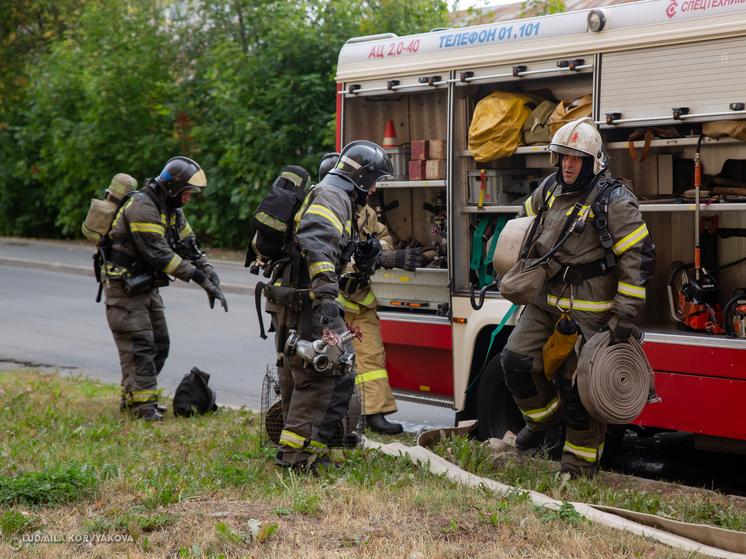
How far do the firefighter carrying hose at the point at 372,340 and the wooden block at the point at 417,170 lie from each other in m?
0.51

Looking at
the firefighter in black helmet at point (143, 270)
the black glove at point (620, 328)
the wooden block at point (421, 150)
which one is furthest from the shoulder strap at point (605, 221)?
the firefighter in black helmet at point (143, 270)

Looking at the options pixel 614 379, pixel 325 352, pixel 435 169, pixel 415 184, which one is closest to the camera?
pixel 614 379

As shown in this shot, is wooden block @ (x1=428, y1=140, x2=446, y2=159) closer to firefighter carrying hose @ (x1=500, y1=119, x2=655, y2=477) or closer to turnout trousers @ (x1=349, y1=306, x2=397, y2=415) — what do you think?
turnout trousers @ (x1=349, y1=306, x2=397, y2=415)

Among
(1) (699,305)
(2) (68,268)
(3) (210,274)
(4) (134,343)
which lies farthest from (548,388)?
(2) (68,268)

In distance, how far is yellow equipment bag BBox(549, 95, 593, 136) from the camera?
4992mm

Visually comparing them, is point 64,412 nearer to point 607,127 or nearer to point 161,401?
point 161,401

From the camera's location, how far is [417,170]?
605 centimetres

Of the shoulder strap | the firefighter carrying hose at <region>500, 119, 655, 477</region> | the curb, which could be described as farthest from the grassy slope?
the curb

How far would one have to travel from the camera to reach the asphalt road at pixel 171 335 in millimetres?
7918

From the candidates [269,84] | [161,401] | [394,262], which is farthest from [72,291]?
[394,262]

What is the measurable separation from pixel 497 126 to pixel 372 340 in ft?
6.16

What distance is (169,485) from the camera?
13.2 ft

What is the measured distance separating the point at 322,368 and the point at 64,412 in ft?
9.78

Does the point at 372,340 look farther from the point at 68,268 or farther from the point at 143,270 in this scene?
the point at 68,268
